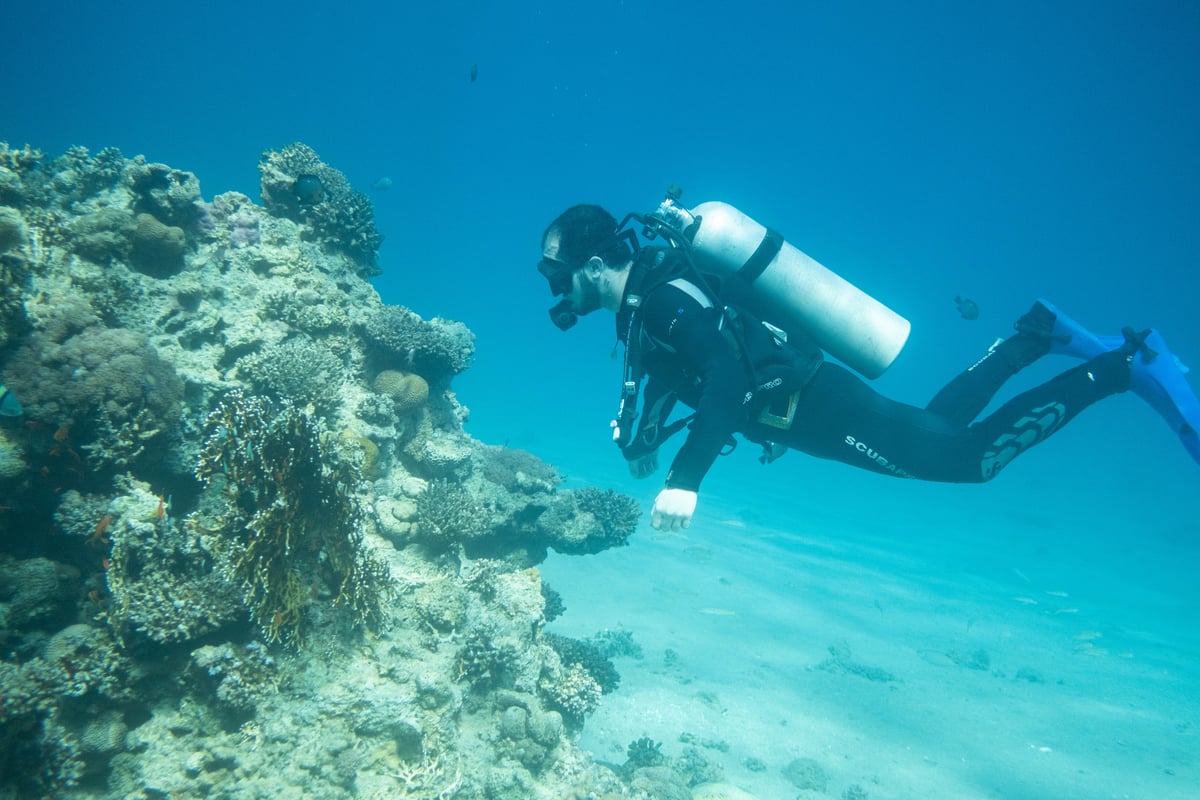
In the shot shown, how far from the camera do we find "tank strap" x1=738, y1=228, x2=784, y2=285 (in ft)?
19.4

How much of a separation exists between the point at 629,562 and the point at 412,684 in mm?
14095

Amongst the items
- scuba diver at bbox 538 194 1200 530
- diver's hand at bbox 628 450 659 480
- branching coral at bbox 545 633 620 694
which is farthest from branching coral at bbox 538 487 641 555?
scuba diver at bbox 538 194 1200 530

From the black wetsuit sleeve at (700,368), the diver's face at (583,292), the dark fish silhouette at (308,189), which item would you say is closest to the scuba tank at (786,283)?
the diver's face at (583,292)

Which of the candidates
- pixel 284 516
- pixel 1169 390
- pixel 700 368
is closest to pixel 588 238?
pixel 700 368

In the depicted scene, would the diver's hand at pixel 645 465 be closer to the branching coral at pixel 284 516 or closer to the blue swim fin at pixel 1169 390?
the branching coral at pixel 284 516

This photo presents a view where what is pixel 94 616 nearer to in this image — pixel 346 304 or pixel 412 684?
pixel 412 684

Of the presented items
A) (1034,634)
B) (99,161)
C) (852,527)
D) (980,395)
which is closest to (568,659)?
(980,395)

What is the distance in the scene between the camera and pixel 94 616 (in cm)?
495

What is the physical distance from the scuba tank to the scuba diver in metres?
0.01

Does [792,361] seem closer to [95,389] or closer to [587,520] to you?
[587,520]

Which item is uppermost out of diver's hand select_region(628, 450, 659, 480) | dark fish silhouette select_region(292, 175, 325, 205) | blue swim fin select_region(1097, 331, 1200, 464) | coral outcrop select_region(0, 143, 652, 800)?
dark fish silhouette select_region(292, 175, 325, 205)

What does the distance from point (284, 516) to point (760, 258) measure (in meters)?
5.12

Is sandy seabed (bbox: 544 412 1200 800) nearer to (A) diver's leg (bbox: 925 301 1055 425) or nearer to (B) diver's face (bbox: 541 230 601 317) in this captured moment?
(A) diver's leg (bbox: 925 301 1055 425)

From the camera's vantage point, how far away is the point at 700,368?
4902 mm
